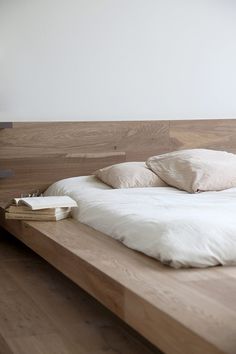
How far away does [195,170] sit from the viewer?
3877 millimetres

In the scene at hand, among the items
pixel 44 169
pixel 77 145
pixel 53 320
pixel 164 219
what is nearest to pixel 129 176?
pixel 77 145

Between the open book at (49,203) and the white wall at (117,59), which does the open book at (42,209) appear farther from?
the white wall at (117,59)

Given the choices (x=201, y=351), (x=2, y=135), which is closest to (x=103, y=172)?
(x=2, y=135)

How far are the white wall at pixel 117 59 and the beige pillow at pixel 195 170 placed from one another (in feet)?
1.81

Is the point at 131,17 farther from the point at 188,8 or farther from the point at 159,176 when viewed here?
the point at 159,176

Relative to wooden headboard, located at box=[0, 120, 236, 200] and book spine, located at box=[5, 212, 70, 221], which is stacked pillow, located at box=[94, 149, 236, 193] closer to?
wooden headboard, located at box=[0, 120, 236, 200]

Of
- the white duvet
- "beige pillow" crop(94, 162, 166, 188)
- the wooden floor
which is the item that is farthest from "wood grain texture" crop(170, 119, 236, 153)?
the wooden floor

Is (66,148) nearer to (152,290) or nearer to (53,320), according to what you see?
(53,320)

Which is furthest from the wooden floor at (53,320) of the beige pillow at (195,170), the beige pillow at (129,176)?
the beige pillow at (195,170)

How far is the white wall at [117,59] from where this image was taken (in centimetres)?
412

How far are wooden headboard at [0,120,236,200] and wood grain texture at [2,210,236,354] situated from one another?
1.04 m

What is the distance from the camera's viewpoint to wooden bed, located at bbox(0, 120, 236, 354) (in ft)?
6.34

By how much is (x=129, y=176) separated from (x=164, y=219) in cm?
119

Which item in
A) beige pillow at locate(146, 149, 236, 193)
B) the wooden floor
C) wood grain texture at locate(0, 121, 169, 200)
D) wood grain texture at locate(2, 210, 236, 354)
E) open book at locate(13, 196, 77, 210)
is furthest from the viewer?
wood grain texture at locate(0, 121, 169, 200)
